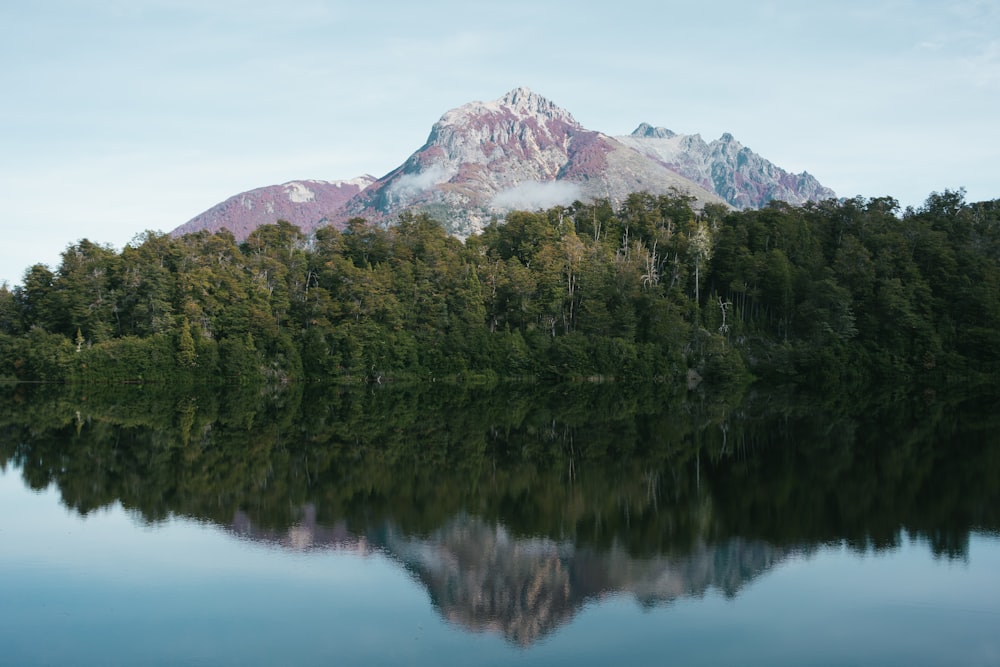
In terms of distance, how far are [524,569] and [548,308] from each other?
71351 mm

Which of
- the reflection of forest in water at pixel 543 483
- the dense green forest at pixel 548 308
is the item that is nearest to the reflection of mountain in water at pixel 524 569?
the reflection of forest in water at pixel 543 483

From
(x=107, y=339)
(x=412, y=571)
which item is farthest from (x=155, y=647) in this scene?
(x=107, y=339)

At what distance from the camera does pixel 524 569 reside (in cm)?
2169

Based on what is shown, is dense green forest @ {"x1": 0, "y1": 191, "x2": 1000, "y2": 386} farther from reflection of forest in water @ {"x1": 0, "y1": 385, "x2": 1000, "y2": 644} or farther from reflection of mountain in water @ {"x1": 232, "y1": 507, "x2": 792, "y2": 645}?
reflection of mountain in water @ {"x1": 232, "y1": 507, "x2": 792, "y2": 645}

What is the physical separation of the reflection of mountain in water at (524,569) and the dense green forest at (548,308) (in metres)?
60.5

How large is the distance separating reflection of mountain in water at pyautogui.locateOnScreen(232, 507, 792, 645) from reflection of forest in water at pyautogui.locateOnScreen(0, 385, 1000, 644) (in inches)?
2.7

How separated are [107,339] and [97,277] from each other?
24.2ft

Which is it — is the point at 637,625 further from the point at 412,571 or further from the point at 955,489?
the point at 955,489

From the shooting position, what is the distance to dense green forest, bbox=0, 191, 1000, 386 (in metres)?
81.4

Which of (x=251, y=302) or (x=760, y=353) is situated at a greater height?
(x=251, y=302)

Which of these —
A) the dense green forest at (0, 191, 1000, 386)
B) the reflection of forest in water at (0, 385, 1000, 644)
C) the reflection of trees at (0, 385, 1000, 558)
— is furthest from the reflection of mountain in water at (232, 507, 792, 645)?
the dense green forest at (0, 191, 1000, 386)

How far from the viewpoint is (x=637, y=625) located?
18234 mm

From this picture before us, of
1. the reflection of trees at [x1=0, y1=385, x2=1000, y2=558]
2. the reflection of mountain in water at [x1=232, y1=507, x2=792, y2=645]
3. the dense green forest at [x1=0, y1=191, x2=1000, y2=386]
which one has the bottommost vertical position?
the reflection of mountain in water at [x1=232, y1=507, x2=792, y2=645]

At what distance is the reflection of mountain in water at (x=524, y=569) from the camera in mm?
19203
